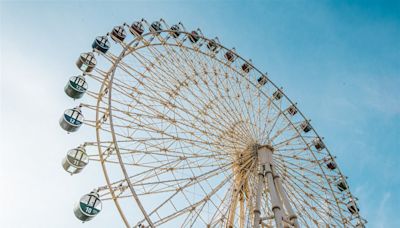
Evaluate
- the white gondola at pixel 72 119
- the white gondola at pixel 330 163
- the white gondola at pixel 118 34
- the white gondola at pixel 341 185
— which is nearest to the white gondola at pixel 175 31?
the white gondola at pixel 118 34

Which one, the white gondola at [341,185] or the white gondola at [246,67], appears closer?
the white gondola at [341,185]

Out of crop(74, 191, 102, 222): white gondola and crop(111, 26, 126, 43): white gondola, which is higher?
crop(111, 26, 126, 43): white gondola

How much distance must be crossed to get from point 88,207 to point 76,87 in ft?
14.8

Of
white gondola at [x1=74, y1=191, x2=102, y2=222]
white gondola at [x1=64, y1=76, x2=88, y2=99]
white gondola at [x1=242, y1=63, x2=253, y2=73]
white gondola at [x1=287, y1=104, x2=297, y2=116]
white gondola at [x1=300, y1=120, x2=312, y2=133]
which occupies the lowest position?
white gondola at [x1=74, y1=191, x2=102, y2=222]

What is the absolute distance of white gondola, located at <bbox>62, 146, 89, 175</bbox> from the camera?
40.6 feet

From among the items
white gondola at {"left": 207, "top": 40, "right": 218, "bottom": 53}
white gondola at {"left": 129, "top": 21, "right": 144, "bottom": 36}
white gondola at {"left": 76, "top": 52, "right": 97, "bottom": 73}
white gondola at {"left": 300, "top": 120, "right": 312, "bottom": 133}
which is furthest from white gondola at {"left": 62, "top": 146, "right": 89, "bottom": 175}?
white gondola at {"left": 300, "top": 120, "right": 312, "bottom": 133}

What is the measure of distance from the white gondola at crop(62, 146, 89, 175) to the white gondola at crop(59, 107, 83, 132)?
865 millimetres

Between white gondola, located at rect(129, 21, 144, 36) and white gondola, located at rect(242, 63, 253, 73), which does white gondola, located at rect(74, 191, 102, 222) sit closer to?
white gondola, located at rect(129, 21, 144, 36)

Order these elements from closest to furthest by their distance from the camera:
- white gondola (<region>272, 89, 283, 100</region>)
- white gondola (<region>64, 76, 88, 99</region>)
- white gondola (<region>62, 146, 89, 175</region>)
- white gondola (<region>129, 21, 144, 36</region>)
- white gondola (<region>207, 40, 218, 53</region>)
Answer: white gondola (<region>62, 146, 89, 175</region>), white gondola (<region>64, 76, 88, 99</region>), white gondola (<region>129, 21, 144, 36</region>), white gondola (<region>207, 40, 218, 53</region>), white gondola (<region>272, 89, 283, 100</region>)

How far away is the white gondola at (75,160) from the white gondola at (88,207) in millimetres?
1452

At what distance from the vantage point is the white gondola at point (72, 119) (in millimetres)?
12883

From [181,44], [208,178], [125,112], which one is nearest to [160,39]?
[181,44]

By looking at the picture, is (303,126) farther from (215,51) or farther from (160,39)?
(160,39)

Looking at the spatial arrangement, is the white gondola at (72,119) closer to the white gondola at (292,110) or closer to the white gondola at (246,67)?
the white gondola at (246,67)
